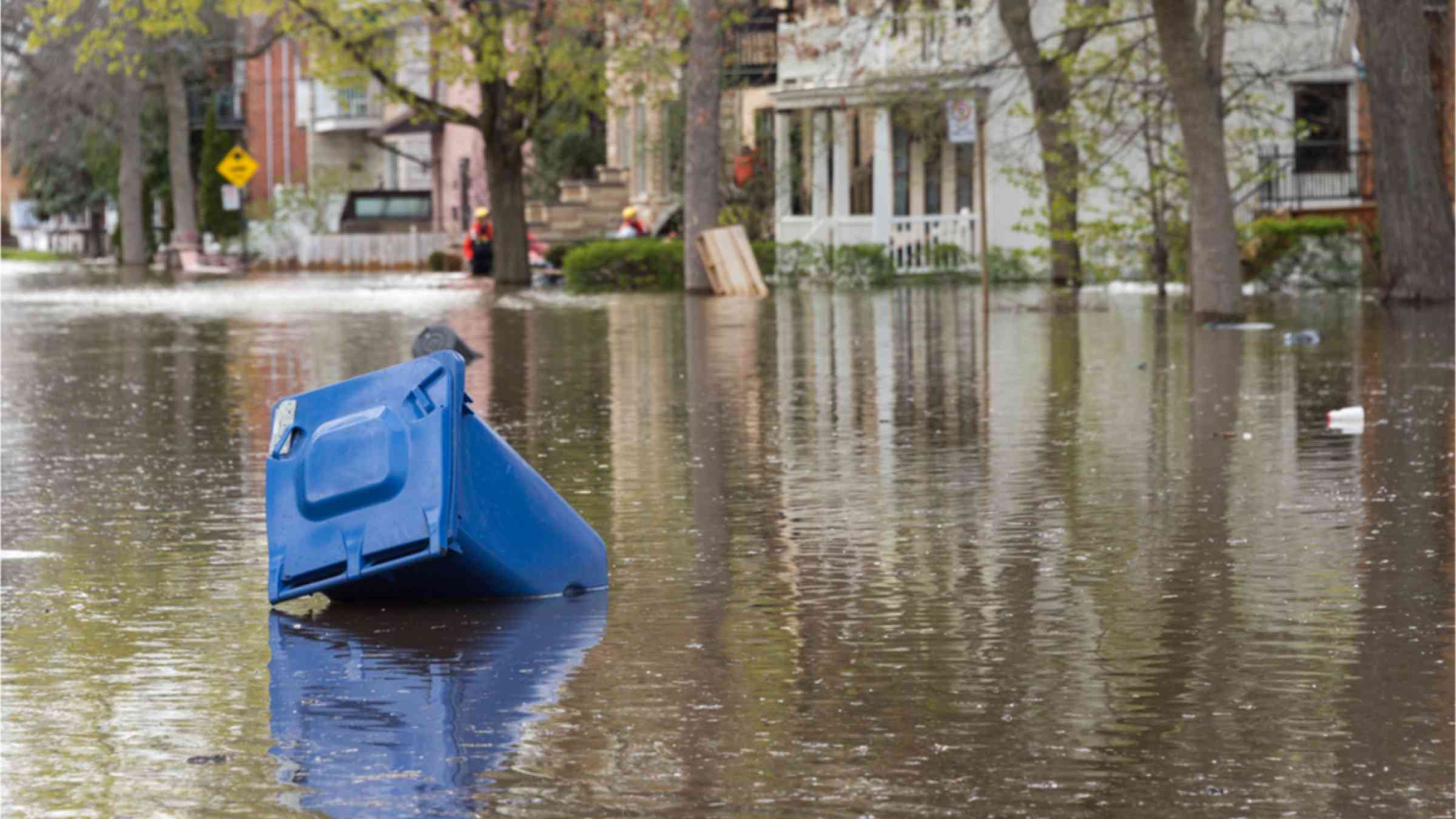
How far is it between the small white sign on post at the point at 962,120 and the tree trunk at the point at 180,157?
4025 cm

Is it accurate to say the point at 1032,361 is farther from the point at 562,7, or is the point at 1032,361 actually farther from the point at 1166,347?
the point at 562,7

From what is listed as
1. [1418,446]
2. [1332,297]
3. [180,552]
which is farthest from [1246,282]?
[180,552]

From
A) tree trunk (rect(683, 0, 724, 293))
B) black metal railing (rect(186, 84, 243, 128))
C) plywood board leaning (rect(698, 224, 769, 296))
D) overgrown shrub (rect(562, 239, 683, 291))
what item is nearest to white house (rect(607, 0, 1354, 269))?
tree trunk (rect(683, 0, 724, 293))

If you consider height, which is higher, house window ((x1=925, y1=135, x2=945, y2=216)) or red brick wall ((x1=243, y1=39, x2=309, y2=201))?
red brick wall ((x1=243, y1=39, x2=309, y2=201))

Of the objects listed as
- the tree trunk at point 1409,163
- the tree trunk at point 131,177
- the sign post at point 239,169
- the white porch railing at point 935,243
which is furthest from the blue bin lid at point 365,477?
the tree trunk at point 131,177

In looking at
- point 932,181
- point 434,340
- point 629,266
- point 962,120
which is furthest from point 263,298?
point 434,340

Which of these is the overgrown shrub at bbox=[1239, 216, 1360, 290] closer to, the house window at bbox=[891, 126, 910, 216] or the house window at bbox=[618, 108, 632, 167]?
the house window at bbox=[891, 126, 910, 216]

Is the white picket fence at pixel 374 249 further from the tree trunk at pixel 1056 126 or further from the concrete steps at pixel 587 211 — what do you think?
the tree trunk at pixel 1056 126

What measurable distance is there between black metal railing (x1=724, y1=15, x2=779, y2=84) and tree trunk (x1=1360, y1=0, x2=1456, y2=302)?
22.3m

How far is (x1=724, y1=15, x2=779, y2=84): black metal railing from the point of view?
50.5 meters

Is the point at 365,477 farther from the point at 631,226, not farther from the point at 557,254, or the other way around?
the point at 557,254

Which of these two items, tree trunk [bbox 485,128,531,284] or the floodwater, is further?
tree trunk [bbox 485,128,531,284]

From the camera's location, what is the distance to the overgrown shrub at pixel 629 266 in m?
41.8

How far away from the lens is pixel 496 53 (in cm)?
4269
